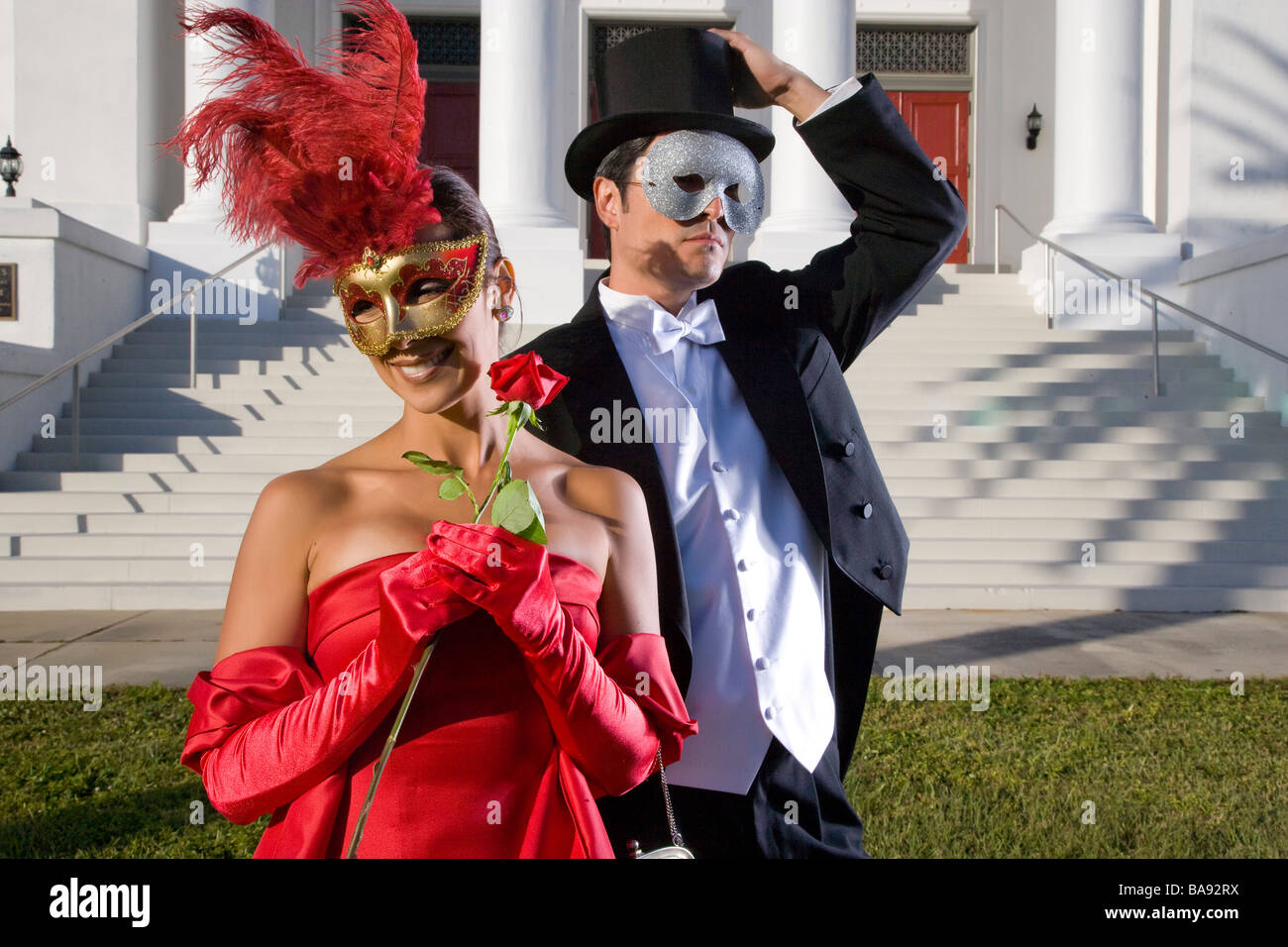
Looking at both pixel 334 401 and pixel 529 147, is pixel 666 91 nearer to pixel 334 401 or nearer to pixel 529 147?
pixel 334 401

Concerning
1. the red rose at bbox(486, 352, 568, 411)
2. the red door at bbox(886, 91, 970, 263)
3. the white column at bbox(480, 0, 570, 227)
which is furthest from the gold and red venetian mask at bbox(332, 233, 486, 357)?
the red door at bbox(886, 91, 970, 263)

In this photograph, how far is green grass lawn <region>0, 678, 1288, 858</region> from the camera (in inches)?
160

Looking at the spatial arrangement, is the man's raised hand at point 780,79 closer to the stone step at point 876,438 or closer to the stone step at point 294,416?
the stone step at point 876,438

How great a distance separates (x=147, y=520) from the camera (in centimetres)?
906

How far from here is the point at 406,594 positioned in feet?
5.04

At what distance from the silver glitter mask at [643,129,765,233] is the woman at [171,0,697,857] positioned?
464mm

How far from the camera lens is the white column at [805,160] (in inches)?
496

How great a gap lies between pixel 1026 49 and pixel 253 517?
1730 centimetres

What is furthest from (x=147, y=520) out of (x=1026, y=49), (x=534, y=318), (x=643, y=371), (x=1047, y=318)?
(x=1026, y=49)

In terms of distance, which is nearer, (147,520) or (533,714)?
(533,714)

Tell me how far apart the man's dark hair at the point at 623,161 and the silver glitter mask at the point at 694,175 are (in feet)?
0.13

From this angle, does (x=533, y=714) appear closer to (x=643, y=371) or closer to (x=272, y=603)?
(x=272, y=603)

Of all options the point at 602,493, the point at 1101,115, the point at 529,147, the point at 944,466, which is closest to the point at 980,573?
the point at 944,466

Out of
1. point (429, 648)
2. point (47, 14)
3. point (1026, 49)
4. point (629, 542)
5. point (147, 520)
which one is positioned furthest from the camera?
point (1026, 49)
